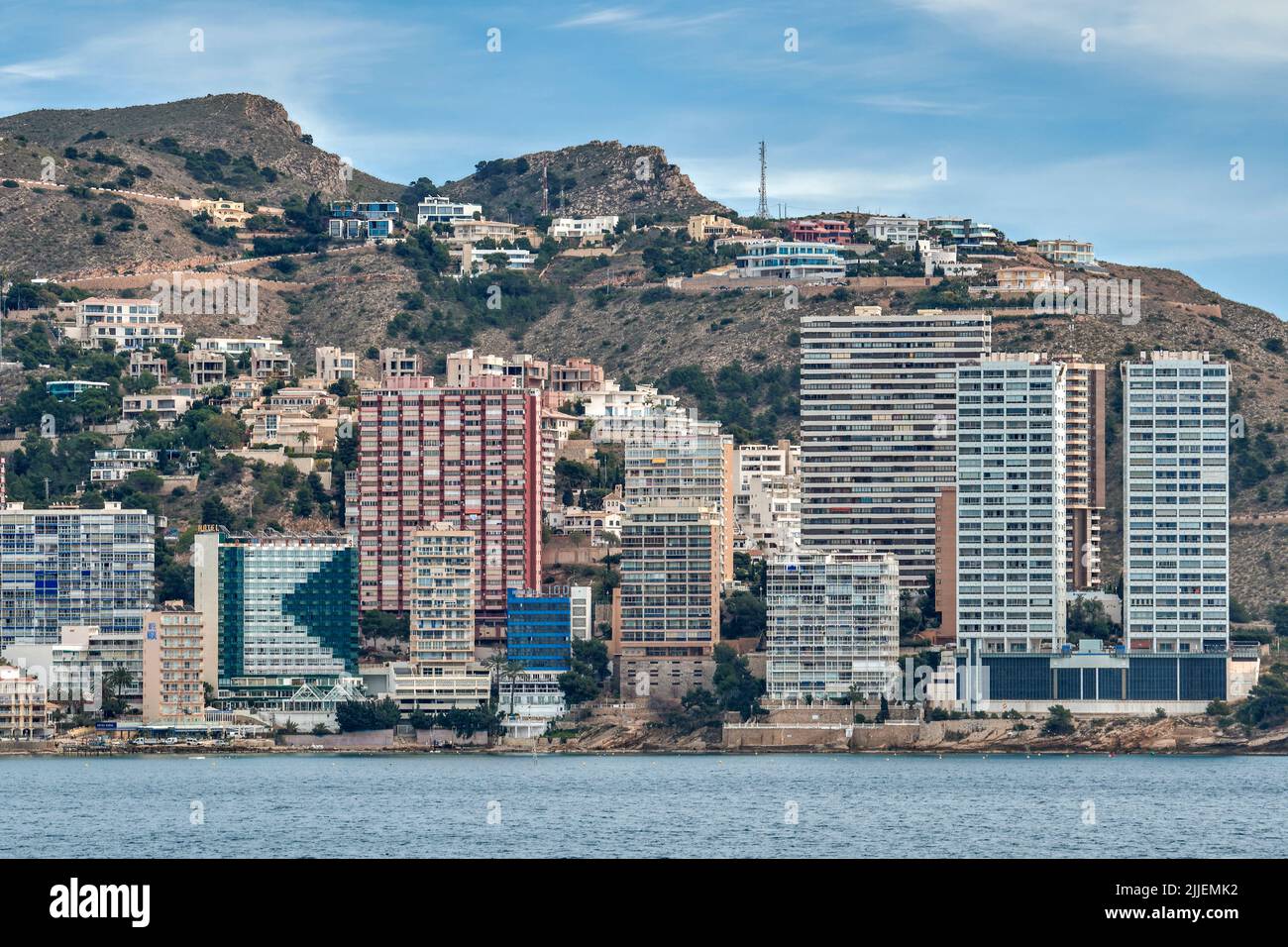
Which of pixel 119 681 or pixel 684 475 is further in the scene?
pixel 684 475

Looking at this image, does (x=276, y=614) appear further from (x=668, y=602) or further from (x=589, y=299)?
(x=589, y=299)

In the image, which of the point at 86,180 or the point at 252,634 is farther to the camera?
the point at 86,180

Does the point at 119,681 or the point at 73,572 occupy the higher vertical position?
the point at 73,572

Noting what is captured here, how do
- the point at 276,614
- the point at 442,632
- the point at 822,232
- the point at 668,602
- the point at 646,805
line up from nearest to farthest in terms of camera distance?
the point at 646,805
the point at 442,632
the point at 668,602
the point at 276,614
the point at 822,232

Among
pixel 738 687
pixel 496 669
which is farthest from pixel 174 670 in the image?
pixel 738 687

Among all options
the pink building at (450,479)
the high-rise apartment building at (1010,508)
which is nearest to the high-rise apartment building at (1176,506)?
the high-rise apartment building at (1010,508)

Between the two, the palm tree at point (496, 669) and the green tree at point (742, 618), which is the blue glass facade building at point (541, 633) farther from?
the green tree at point (742, 618)
